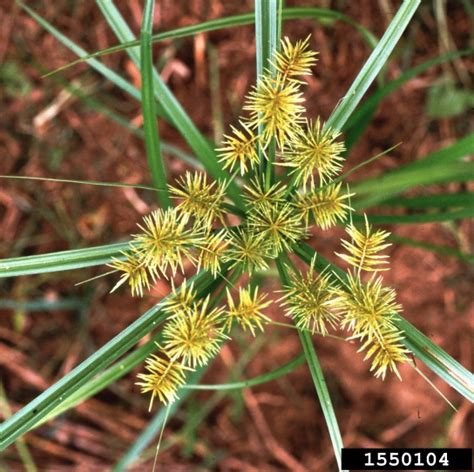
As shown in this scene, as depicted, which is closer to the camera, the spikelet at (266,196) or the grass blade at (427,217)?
the spikelet at (266,196)

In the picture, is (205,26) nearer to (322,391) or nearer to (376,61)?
(376,61)

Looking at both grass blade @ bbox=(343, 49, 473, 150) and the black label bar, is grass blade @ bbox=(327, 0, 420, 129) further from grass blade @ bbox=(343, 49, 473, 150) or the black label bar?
the black label bar

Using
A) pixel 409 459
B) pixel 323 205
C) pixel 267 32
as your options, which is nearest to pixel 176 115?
pixel 267 32

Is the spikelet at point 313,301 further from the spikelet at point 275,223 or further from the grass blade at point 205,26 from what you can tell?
the grass blade at point 205,26

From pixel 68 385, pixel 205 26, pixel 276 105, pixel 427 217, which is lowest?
pixel 68 385

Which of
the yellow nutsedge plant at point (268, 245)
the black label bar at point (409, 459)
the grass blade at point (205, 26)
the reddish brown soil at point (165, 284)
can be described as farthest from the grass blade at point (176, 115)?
the black label bar at point (409, 459)
